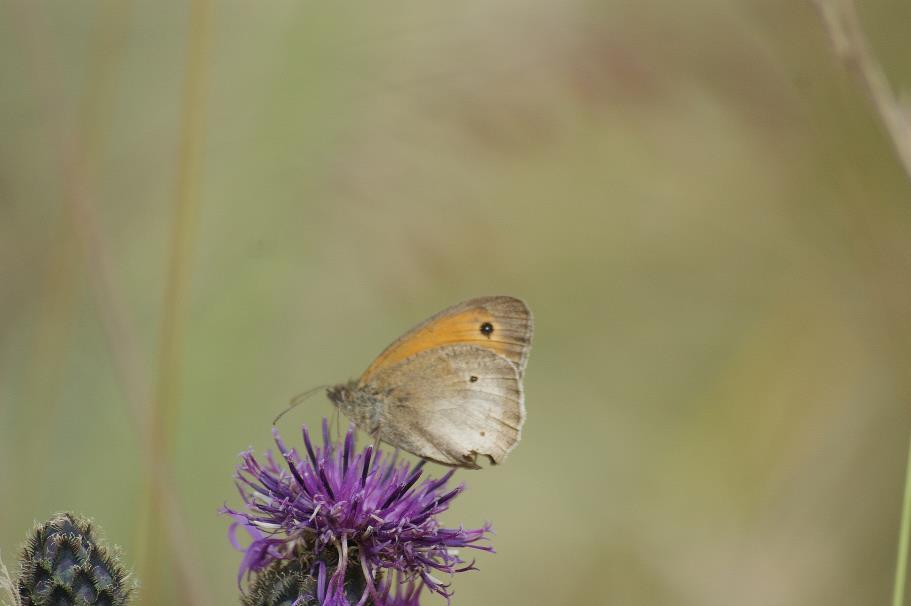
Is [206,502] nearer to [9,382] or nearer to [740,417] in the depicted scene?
[9,382]

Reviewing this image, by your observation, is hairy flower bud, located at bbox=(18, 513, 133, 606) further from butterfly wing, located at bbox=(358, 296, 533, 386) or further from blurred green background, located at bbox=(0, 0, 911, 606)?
butterfly wing, located at bbox=(358, 296, 533, 386)

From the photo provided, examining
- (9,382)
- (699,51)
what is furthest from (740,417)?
(9,382)

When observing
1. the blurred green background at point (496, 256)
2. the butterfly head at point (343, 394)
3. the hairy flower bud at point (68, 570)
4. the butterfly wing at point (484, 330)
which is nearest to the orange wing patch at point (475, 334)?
the butterfly wing at point (484, 330)

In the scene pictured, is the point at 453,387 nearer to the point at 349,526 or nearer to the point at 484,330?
the point at 484,330

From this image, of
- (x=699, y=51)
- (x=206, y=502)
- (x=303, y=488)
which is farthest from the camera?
(x=206, y=502)

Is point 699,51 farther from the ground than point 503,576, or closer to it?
farther from the ground

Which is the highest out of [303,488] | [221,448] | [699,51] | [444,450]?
[699,51]
